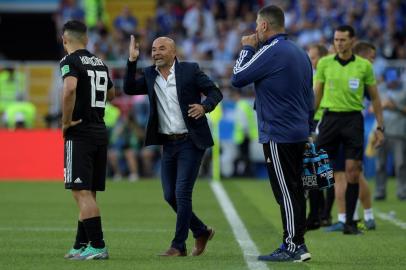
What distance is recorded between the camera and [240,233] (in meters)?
13.1

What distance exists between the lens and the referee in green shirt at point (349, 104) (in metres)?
13.2

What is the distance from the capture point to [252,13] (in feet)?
96.6

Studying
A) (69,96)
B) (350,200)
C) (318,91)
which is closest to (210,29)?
(318,91)

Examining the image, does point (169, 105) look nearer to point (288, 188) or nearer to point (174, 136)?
point (174, 136)

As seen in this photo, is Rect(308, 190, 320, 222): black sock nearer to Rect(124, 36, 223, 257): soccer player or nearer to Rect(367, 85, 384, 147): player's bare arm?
Rect(367, 85, 384, 147): player's bare arm

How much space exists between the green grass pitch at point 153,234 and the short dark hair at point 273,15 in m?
2.14

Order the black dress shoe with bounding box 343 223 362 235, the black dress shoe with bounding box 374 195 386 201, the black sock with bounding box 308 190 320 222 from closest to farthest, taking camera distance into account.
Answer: the black dress shoe with bounding box 343 223 362 235 < the black sock with bounding box 308 190 320 222 < the black dress shoe with bounding box 374 195 386 201

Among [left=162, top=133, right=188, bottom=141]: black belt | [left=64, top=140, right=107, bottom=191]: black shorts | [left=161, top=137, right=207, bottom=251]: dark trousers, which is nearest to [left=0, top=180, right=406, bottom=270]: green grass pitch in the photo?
[left=161, top=137, right=207, bottom=251]: dark trousers

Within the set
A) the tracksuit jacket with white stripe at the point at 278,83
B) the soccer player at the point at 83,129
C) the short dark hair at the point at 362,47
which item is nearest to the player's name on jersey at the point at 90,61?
the soccer player at the point at 83,129

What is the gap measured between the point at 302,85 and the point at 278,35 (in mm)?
506

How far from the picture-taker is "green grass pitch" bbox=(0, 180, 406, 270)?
1008 cm

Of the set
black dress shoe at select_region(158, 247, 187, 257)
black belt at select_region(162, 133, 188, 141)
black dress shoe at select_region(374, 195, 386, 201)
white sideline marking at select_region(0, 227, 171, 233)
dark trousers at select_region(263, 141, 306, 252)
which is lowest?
black dress shoe at select_region(374, 195, 386, 201)

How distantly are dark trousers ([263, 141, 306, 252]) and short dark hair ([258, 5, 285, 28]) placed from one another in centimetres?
106

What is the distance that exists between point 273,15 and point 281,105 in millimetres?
803
